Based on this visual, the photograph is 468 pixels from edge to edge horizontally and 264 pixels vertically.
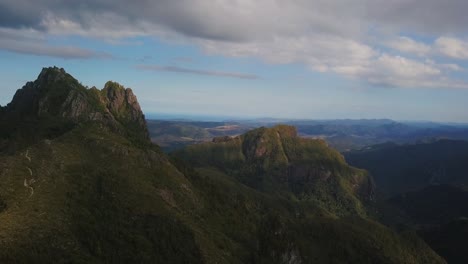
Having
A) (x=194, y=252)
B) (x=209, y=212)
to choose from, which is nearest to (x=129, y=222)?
(x=194, y=252)

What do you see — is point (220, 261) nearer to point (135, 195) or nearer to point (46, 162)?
point (135, 195)

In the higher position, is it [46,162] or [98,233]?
[46,162]

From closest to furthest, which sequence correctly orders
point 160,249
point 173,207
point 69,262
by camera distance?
1. point 69,262
2. point 160,249
3. point 173,207

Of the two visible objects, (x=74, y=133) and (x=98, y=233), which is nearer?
(x=98, y=233)

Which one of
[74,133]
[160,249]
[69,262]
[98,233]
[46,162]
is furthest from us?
[74,133]

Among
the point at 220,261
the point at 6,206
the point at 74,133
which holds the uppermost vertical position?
the point at 74,133

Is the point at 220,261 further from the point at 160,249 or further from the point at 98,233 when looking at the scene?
the point at 98,233

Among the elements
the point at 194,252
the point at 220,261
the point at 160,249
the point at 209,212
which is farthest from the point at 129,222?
the point at 209,212

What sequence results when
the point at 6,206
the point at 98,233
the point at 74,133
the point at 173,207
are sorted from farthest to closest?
the point at 74,133 < the point at 173,207 < the point at 98,233 < the point at 6,206

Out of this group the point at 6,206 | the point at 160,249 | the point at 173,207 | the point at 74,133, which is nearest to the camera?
the point at 6,206
